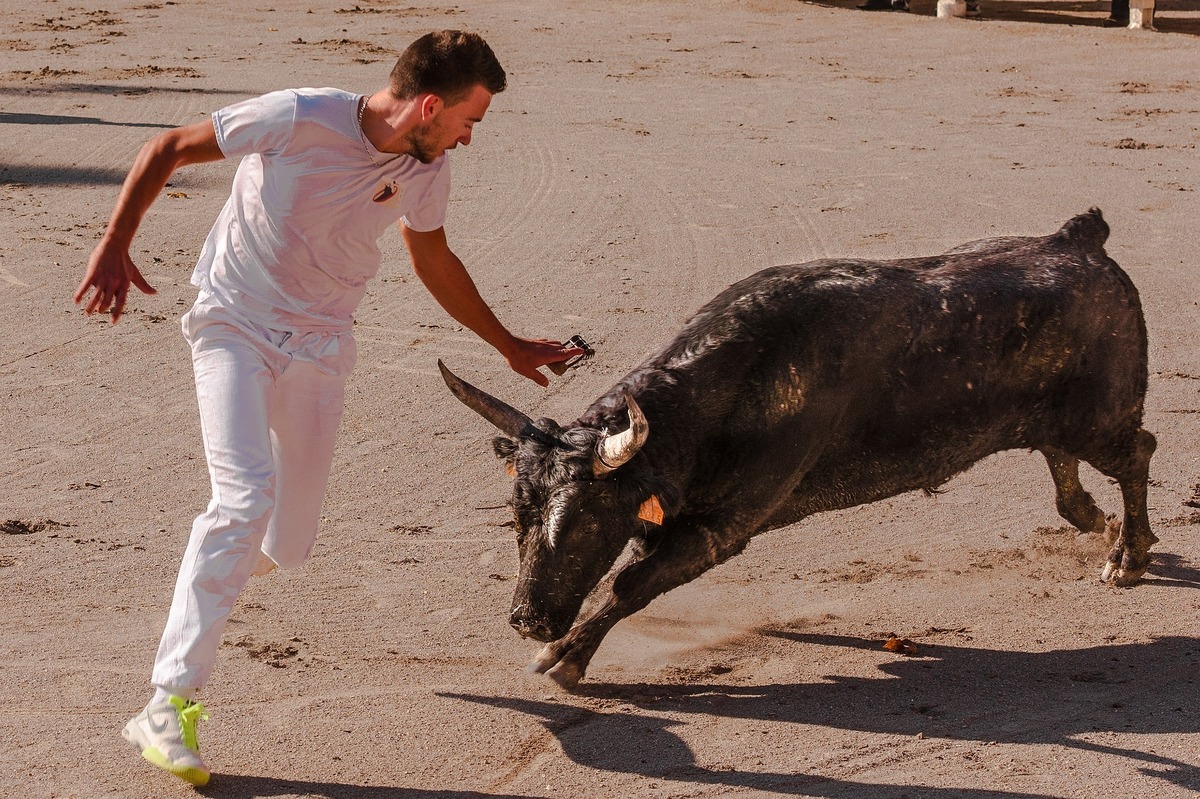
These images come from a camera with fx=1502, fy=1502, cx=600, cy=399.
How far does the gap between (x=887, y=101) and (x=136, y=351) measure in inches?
387

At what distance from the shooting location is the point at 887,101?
16.3m

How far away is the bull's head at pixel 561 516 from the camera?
17.1 ft

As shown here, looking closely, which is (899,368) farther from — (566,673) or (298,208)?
(298,208)

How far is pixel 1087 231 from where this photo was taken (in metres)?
6.77

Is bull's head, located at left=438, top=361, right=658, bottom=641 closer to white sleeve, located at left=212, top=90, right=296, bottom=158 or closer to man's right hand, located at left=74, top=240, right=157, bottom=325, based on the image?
white sleeve, located at left=212, top=90, right=296, bottom=158

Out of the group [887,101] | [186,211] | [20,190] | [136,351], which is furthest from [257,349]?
[887,101]

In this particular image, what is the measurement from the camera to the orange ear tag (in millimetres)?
5293

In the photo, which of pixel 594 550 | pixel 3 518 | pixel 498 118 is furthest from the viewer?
pixel 498 118

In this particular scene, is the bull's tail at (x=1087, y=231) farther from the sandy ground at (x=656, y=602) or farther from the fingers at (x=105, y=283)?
the fingers at (x=105, y=283)

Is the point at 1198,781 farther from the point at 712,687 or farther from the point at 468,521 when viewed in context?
the point at 468,521

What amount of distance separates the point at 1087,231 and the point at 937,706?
2491 millimetres

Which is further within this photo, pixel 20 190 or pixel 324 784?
pixel 20 190

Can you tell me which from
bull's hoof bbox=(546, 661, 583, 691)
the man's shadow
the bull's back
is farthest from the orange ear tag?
the man's shadow

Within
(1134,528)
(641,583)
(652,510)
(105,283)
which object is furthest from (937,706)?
(105,283)
